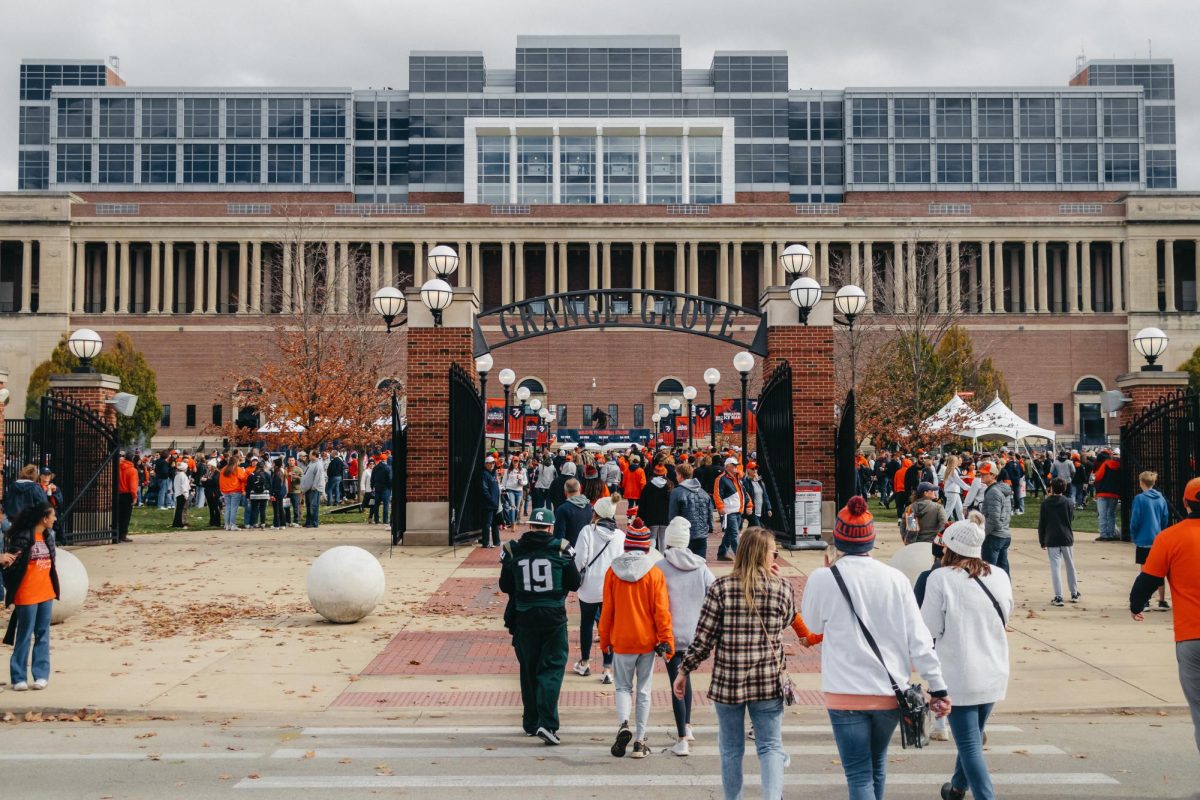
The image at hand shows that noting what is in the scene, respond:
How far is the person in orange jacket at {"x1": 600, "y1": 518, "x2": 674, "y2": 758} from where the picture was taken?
809 cm

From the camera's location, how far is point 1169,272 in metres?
76.8

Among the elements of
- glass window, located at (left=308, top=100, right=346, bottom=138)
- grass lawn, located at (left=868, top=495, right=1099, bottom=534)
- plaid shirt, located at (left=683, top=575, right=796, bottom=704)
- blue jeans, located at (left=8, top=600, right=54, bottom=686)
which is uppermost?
glass window, located at (left=308, top=100, right=346, bottom=138)

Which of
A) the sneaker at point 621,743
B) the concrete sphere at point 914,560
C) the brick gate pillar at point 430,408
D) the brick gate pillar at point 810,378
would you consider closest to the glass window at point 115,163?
the brick gate pillar at point 430,408

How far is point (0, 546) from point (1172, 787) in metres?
12.7

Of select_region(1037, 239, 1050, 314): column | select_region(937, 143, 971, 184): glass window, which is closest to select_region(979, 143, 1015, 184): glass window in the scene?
select_region(937, 143, 971, 184): glass window

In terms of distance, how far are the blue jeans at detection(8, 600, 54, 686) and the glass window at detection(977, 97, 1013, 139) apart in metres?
87.5

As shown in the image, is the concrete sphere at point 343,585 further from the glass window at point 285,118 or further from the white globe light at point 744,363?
the glass window at point 285,118

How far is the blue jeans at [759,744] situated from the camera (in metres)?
6.20

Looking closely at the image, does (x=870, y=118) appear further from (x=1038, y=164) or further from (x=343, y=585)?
(x=343, y=585)

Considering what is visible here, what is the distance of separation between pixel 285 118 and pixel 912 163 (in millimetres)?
46420

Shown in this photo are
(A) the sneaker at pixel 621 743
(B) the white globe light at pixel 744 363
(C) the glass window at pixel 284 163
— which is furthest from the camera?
(C) the glass window at pixel 284 163

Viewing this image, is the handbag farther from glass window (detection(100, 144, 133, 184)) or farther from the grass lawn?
glass window (detection(100, 144, 133, 184))

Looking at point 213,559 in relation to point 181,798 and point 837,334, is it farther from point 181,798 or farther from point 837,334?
point 837,334

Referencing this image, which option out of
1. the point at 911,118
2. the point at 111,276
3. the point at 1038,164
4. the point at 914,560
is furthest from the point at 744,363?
the point at 1038,164
